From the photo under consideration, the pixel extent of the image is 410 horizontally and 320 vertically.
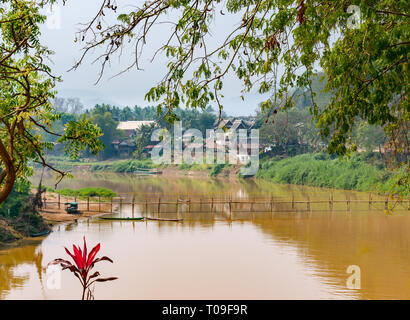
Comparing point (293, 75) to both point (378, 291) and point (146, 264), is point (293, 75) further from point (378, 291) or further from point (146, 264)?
point (146, 264)

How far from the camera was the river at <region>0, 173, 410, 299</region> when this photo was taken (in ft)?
33.9

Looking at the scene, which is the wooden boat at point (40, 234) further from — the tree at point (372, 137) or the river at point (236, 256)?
the tree at point (372, 137)

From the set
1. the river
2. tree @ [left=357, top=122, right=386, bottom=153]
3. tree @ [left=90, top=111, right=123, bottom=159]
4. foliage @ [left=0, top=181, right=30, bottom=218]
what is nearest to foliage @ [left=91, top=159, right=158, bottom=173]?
tree @ [left=90, top=111, right=123, bottom=159]

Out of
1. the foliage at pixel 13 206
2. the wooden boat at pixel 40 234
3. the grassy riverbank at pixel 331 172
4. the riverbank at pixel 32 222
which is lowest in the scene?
the wooden boat at pixel 40 234

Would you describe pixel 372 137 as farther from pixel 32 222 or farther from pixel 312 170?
pixel 32 222

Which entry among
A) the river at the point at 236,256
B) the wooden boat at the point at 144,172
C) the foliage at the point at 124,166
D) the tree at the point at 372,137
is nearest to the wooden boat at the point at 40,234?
the river at the point at 236,256

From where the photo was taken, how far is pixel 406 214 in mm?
21047

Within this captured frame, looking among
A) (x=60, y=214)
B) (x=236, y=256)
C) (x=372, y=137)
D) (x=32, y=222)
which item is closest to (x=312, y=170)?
(x=372, y=137)

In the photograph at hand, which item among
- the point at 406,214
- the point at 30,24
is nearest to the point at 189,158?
the point at 406,214

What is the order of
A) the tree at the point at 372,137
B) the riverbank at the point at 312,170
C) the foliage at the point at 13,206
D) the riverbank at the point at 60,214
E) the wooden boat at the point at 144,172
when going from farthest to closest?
the wooden boat at the point at 144,172
the tree at the point at 372,137
the riverbank at the point at 312,170
the riverbank at the point at 60,214
the foliage at the point at 13,206

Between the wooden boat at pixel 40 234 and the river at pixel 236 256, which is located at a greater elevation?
the wooden boat at pixel 40 234

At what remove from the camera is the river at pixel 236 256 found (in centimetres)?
1034

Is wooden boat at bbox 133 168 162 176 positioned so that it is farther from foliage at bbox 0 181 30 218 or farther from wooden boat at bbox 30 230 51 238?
foliage at bbox 0 181 30 218

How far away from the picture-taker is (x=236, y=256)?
1380 centimetres
